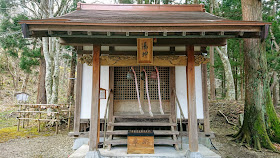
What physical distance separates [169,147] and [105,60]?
10.3 ft

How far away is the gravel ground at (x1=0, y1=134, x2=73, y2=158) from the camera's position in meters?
5.20

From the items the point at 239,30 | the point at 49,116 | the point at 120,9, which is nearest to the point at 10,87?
the point at 49,116

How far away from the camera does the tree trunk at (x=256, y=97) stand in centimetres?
563

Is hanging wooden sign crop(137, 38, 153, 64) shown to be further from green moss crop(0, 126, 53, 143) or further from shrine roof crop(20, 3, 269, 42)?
green moss crop(0, 126, 53, 143)

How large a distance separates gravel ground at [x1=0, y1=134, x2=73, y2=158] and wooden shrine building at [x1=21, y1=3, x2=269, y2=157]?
0.99m

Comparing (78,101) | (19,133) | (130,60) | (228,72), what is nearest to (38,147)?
(78,101)

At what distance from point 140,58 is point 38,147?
5017 mm

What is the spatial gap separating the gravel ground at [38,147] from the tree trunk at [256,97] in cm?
622

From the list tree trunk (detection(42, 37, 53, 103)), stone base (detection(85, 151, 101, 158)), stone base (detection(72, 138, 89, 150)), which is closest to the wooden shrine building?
stone base (detection(85, 151, 101, 158))

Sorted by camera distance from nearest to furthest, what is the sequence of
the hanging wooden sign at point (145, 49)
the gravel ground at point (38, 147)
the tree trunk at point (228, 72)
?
the hanging wooden sign at point (145, 49), the gravel ground at point (38, 147), the tree trunk at point (228, 72)

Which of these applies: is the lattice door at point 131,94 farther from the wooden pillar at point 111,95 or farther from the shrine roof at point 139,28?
the shrine roof at point 139,28

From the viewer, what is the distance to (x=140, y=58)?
163 inches

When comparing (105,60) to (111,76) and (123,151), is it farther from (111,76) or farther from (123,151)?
(123,151)

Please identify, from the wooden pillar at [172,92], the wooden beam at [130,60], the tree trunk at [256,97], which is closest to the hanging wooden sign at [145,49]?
the wooden beam at [130,60]
